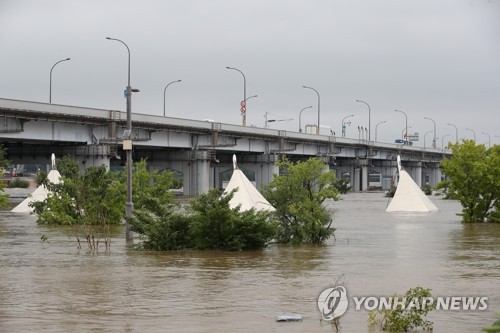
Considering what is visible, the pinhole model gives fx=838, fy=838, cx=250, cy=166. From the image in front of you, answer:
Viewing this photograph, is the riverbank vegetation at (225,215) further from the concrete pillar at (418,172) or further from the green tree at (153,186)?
the concrete pillar at (418,172)

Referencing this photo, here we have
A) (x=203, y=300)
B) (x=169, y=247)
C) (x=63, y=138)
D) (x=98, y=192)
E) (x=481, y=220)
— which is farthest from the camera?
(x=63, y=138)

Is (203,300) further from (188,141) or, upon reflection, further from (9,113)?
(188,141)

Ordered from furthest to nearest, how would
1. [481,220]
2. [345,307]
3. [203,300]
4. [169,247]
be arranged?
[481,220], [169,247], [203,300], [345,307]

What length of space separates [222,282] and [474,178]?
26877 millimetres

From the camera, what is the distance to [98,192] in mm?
29188

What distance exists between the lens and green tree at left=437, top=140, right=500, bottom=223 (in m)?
42.7

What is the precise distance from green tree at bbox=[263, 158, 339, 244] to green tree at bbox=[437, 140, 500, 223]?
15571 mm

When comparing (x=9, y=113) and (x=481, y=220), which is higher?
(x=9, y=113)

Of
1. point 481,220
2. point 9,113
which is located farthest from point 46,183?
point 9,113

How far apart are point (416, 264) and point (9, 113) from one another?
4005 cm

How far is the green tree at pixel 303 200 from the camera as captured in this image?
28.9 meters

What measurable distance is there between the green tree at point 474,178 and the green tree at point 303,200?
1557 cm

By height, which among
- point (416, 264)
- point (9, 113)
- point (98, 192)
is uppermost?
point (9, 113)

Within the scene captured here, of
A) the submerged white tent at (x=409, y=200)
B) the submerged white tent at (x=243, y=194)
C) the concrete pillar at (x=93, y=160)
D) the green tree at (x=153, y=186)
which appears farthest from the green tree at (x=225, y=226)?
the concrete pillar at (x=93, y=160)
